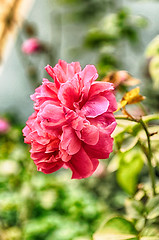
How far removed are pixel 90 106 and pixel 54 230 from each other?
1272 millimetres

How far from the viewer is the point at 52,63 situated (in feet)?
8.41

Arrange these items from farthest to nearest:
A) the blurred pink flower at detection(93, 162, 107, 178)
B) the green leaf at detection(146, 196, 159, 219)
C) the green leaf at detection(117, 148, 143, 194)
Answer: the blurred pink flower at detection(93, 162, 107, 178)
the green leaf at detection(117, 148, 143, 194)
the green leaf at detection(146, 196, 159, 219)

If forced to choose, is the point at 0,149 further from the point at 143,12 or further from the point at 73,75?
the point at 73,75

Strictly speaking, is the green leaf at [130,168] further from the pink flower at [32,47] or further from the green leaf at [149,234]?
the pink flower at [32,47]

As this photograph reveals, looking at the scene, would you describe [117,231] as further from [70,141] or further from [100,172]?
[100,172]

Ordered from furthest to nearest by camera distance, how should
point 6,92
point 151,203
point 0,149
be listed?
point 6,92 → point 0,149 → point 151,203

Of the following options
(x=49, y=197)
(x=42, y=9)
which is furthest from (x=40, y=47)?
(x=49, y=197)

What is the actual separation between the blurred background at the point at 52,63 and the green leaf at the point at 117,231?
0.97 ft

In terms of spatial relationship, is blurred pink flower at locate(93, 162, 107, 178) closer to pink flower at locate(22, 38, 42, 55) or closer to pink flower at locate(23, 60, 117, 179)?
pink flower at locate(22, 38, 42, 55)

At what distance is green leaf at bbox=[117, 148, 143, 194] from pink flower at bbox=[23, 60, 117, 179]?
10.2 inches

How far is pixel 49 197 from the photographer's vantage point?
1.80m

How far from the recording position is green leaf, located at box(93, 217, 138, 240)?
46 centimetres

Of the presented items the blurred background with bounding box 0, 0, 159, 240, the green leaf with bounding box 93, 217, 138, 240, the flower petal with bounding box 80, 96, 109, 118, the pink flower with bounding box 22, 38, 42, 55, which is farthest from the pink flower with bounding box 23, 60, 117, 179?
the pink flower with bounding box 22, 38, 42, 55

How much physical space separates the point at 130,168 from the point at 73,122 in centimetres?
36
